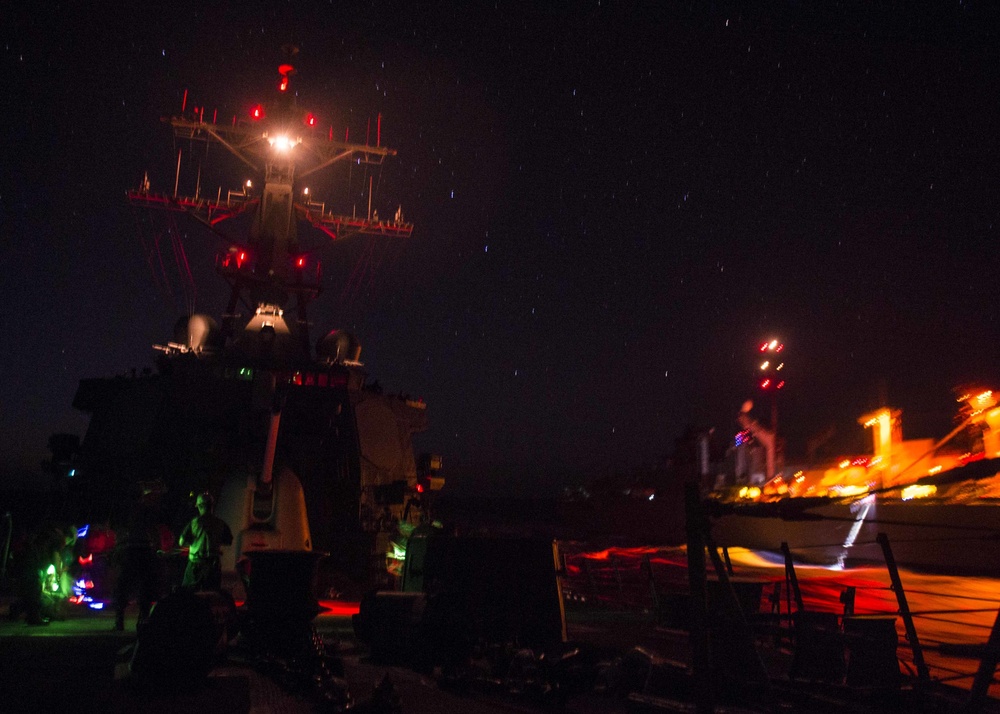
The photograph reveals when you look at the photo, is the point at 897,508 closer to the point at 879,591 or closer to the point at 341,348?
the point at 879,591

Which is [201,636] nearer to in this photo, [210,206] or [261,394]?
[261,394]

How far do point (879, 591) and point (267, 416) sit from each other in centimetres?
1489

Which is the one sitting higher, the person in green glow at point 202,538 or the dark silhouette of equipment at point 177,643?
the person in green glow at point 202,538

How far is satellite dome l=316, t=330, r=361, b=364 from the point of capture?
71.3 feet

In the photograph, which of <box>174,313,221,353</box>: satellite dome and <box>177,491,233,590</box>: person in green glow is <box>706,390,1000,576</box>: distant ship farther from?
<box>174,313,221,353</box>: satellite dome

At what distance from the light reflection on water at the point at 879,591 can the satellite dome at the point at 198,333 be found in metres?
11.2

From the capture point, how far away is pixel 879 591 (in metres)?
17.6

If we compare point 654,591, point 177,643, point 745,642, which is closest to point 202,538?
point 177,643

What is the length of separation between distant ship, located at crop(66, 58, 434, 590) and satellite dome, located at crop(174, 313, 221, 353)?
0.11 feet

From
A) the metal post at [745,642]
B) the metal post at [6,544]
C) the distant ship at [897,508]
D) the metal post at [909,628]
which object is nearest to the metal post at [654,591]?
the metal post at [909,628]

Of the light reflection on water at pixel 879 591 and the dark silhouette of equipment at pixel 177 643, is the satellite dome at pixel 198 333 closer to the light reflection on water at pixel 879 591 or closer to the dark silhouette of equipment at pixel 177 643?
the light reflection on water at pixel 879 591

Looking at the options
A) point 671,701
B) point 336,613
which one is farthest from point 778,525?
point 671,701

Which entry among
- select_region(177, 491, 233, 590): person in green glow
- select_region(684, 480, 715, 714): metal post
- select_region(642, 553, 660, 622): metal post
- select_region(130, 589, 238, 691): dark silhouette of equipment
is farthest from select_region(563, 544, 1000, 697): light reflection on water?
select_region(177, 491, 233, 590): person in green glow

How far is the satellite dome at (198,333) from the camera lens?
66.1 feet
